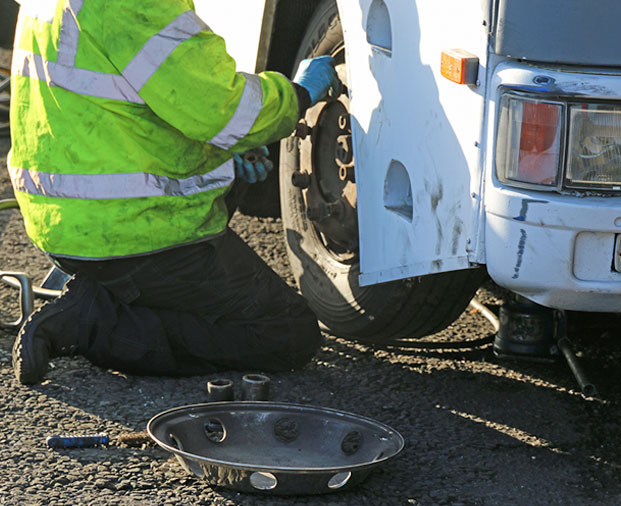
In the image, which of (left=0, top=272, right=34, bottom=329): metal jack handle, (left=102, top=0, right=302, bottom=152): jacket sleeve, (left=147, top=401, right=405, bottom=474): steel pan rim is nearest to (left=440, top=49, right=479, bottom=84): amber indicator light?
(left=102, top=0, right=302, bottom=152): jacket sleeve

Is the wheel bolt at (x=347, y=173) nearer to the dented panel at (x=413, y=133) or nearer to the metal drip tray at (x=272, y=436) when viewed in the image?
the dented panel at (x=413, y=133)

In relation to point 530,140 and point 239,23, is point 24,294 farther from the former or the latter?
point 530,140

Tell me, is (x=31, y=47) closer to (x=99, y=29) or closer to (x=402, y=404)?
(x=99, y=29)

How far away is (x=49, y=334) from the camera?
3.22m

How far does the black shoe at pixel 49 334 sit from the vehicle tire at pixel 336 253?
821mm

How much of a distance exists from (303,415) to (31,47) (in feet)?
4.60

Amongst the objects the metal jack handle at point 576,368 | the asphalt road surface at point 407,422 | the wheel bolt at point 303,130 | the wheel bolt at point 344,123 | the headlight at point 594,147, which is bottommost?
the asphalt road surface at point 407,422

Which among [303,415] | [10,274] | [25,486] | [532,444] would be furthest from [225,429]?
[10,274]

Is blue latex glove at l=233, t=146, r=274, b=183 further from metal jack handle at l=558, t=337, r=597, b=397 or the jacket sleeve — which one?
metal jack handle at l=558, t=337, r=597, b=397

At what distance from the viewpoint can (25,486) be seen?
8.45 feet

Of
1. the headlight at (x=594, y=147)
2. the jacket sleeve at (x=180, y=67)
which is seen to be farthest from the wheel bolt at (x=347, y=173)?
the headlight at (x=594, y=147)

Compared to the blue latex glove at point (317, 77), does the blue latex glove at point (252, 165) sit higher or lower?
lower

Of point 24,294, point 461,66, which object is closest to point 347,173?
point 461,66

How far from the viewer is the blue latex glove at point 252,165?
3555 millimetres
